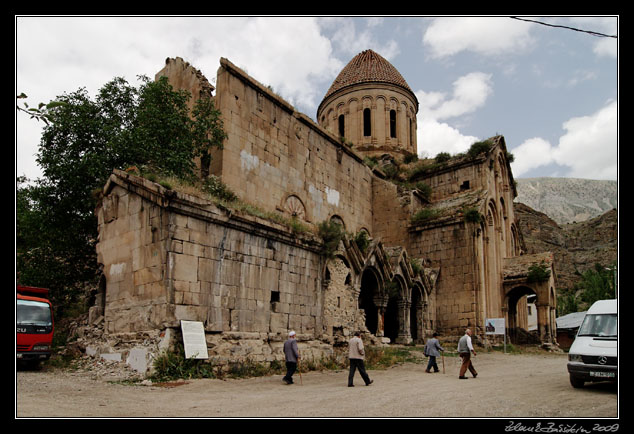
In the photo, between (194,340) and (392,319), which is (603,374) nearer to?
(194,340)

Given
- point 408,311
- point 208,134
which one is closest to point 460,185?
point 408,311

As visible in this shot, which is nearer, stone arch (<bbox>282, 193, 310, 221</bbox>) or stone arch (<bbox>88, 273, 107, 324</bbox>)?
stone arch (<bbox>88, 273, 107, 324</bbox>)

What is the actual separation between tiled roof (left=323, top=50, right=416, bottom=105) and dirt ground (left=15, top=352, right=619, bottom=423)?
74.7 ft

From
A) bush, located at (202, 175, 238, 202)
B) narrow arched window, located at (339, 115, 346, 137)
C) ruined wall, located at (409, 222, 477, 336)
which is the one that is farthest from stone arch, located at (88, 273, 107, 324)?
narrow arched window, located at (339, 115, 346, 137)

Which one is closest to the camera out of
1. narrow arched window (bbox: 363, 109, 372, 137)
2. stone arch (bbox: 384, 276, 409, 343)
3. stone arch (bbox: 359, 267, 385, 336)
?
stone arch (bbox: 359, 267, 385, 336)

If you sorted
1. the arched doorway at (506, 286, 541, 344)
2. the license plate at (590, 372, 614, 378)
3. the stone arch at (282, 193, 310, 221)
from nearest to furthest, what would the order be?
the license plate at (590, 372, 614, 378) → the stone arch at (282, 193, 310, 221) → the arched doorway at (506, 286, 541, 344)

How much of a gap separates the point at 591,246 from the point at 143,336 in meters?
53.6

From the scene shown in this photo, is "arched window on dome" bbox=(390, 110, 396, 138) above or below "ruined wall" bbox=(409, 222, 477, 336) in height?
above

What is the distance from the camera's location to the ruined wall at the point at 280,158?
57.8ft

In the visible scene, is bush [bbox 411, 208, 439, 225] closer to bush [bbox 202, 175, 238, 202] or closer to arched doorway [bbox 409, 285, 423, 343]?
arched doorway [bbox 409, 285, 423, 343]

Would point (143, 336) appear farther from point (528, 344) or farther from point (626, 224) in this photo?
point (528, 344)

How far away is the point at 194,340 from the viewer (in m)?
10.9

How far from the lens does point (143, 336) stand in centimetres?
1090

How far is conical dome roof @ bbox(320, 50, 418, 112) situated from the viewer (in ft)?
104
